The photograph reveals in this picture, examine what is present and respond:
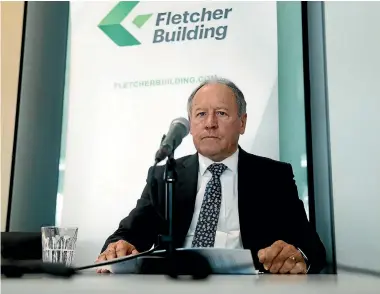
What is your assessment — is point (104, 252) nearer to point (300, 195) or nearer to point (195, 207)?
point (195, 207)

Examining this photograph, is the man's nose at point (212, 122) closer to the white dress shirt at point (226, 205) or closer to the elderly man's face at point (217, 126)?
the elderly man's face at point (217, 126)

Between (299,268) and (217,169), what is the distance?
0.45 metres

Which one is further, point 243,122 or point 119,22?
point 119,22

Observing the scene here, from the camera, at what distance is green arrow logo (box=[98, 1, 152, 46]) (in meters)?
1.92

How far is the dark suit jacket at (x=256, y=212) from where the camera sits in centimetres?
156

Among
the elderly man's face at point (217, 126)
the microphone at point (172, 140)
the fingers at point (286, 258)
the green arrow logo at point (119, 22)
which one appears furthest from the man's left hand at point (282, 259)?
the green arrow logo at point (119, 22)

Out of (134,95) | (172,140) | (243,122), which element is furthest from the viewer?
(134,95)

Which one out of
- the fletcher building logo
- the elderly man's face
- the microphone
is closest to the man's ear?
the elderly man's face

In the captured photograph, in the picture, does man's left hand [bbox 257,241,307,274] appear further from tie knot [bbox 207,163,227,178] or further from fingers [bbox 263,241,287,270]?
tie knot [bbox 207,163,227,178]

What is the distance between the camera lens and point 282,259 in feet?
4.74

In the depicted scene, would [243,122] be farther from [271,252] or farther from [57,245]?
[57,245]

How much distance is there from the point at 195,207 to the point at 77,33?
0.91 meters

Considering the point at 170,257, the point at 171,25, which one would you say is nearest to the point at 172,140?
the point at 170,257

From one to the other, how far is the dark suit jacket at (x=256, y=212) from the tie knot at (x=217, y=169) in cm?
6
